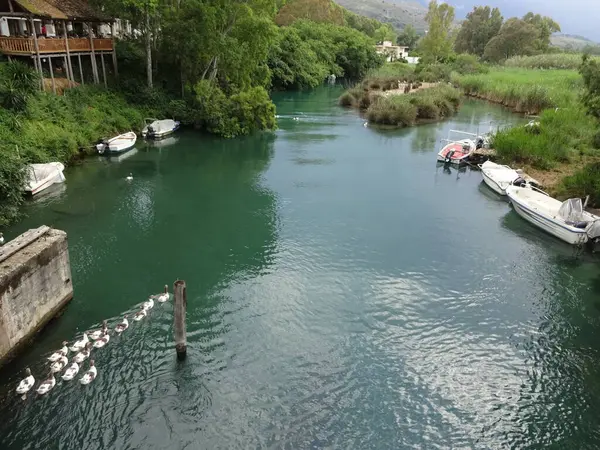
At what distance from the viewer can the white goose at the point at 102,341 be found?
14.2 metres

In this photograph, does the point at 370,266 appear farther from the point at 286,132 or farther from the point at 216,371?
the point at 286,132

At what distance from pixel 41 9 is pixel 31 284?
2834cm

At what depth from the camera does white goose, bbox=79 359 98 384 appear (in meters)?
12.9

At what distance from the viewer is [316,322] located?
645 inches

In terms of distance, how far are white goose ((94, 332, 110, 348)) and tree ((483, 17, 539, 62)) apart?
421ft

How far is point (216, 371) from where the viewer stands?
1380 centimetres

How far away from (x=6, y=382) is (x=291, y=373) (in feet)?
25.6

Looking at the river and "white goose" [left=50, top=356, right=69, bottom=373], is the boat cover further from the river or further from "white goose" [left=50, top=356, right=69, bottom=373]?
"white goose" [left=50, top=356, right=69, bottom=373]

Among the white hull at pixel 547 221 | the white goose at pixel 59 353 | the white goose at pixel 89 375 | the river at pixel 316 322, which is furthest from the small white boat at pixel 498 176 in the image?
the white goose at pixel 59 353

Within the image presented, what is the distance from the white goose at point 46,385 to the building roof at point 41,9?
1169 inches

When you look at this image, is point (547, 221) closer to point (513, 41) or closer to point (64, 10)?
point (64, 10)

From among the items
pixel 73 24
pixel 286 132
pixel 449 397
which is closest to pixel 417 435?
pixel 449 397

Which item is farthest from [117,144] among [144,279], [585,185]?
[585,185]

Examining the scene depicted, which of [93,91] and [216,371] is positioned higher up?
[93,91]
